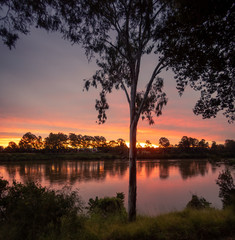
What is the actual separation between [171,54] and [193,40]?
0.91 m

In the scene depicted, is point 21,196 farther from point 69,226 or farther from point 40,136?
point 40,136

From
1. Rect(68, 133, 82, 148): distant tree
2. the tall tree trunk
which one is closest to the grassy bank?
the tall tree trunk

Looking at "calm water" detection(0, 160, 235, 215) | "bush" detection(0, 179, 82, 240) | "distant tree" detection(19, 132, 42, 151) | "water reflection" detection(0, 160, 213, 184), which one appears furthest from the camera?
"distant tree" detection(19, 132, 42, 151)

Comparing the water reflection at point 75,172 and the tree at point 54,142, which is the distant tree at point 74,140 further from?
the water reflection at point 75,172

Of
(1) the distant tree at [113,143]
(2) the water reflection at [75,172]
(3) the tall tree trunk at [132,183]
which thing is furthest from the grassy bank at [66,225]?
(1) the distant tree at [113,143]

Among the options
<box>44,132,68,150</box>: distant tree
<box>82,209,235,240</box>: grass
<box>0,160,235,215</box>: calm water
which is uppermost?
<box>44,132,68,150</box>: distant tree

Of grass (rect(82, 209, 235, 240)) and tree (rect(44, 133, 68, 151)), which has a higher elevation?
tree (rect(44, 133, 68, 151))

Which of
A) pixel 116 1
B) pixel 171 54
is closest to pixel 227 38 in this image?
pixel 171 54

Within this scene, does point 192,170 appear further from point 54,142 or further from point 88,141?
point 88,141

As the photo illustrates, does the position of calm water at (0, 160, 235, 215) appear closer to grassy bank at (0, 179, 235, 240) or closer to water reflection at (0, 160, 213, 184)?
water reflection at (0, 160, 213, 184)

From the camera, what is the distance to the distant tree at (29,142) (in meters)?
94.7

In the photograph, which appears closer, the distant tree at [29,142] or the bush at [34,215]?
the bush at [34,215]

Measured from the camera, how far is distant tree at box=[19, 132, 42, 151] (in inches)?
3728

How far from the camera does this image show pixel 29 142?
317 feet
